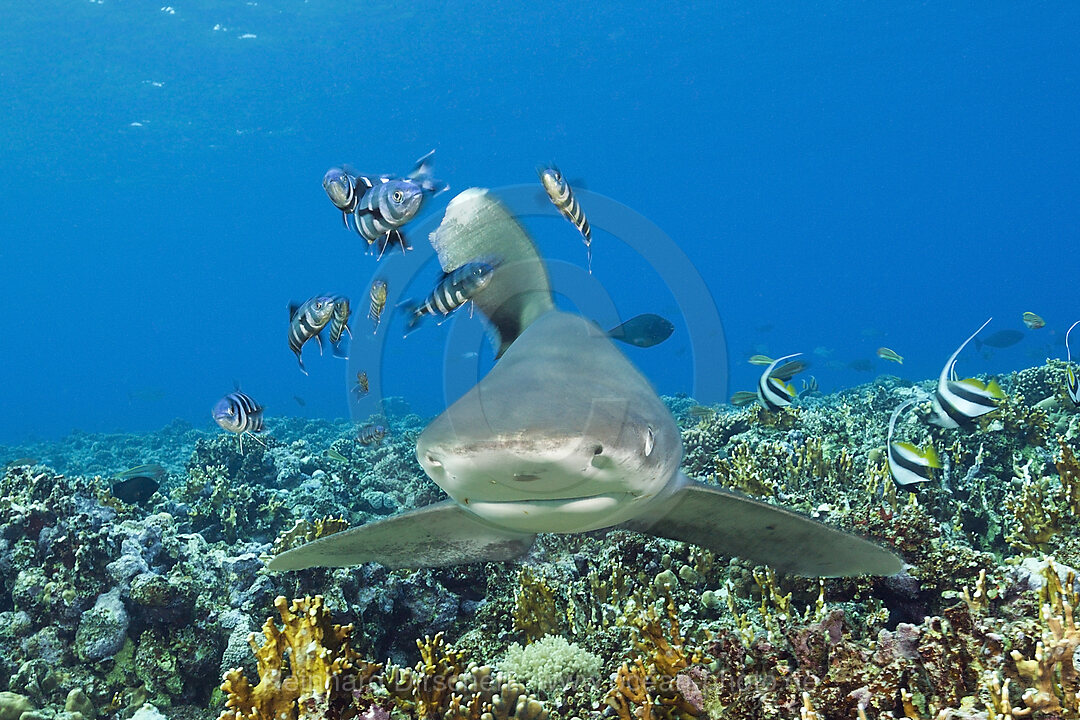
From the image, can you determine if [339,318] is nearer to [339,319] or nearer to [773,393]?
[339,319]

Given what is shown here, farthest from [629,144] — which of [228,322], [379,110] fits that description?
[228,322]

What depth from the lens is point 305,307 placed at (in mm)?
4930

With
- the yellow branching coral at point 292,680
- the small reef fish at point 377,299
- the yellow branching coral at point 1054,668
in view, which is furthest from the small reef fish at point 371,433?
the yellow branching coral at point 1054,668

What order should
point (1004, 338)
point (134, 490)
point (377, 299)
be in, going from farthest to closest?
point (1004, 338)
point (134, 490)
point (377, 299)

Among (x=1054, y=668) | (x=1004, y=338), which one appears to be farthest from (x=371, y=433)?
(x=1004, y=338)

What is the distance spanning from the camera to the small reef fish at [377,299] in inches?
197

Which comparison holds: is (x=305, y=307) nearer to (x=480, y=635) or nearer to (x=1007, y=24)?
(x=480, y=635)

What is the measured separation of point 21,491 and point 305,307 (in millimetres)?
3320

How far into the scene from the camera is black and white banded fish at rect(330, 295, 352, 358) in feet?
16.4

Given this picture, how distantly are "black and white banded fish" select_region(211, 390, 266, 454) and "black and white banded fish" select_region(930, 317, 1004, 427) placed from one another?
632cm

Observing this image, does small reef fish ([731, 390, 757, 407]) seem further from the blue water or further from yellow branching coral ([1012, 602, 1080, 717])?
yellow branching coral ([1012, 602, 1080, 717])

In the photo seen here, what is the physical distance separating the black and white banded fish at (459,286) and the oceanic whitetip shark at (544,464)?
0.30ft

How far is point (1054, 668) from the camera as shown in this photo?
6.40 feet

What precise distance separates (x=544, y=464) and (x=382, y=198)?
9.24 feet
